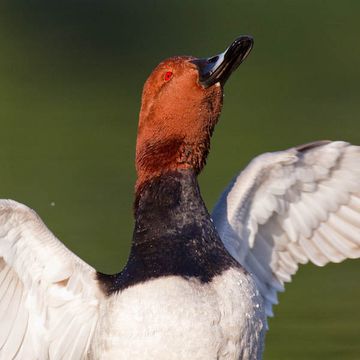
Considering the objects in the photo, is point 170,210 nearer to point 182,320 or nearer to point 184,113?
point 184,113

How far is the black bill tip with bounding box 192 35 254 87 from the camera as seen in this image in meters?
6.64

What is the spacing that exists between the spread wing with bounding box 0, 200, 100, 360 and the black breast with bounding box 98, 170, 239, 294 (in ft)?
0.55

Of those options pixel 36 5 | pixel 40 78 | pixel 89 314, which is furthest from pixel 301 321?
pixel 36 5

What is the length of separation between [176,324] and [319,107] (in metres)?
9.68

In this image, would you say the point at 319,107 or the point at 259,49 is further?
the point at 259,49

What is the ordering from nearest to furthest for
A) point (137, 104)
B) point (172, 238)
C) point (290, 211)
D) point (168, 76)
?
point (172, 238) → point (168, 76) → point (290, 211) → point (137, 104)

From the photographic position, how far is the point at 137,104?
51.5 feet

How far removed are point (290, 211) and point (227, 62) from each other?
1200mm

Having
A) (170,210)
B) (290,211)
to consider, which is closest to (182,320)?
(170,210)

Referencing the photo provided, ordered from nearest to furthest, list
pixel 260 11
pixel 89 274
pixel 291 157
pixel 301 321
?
pixel 89 274
pixel 291 157
pixel 301 321
pixel 260 11

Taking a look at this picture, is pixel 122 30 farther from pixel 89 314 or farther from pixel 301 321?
pixel 89 314

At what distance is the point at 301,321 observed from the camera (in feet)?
31.1

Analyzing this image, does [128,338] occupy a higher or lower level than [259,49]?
higher

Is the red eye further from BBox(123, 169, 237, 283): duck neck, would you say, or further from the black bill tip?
BBox(123, 169, 237, 283): duck neck
